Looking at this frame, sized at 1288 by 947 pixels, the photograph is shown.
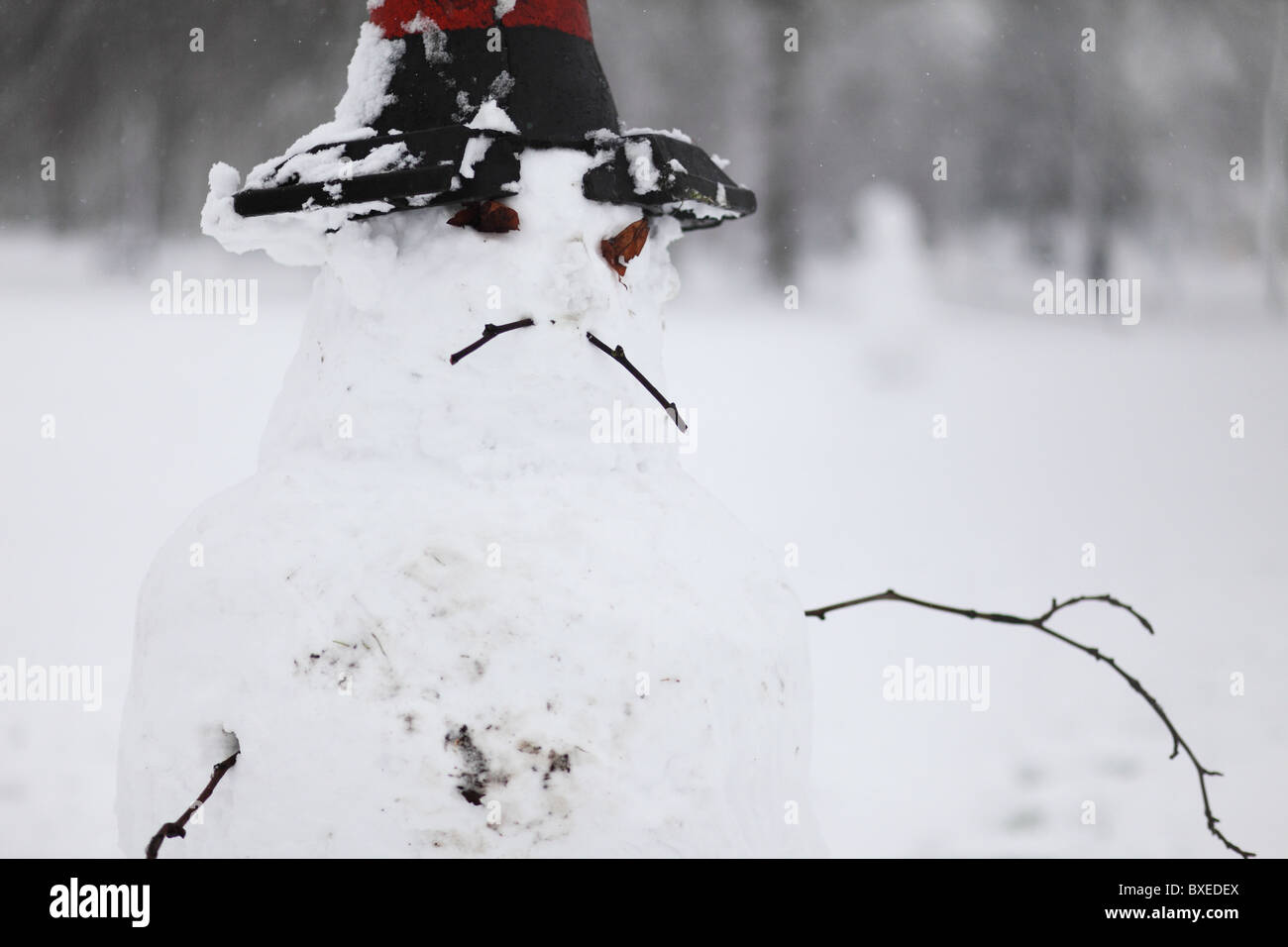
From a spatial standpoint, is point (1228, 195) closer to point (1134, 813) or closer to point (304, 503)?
point (1134, 813)

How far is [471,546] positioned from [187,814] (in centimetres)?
50

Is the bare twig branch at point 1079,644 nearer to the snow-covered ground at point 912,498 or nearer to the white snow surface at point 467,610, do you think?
the white snow surface at point 467,610

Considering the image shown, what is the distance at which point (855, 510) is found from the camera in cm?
571

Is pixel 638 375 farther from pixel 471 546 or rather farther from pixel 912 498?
pixel 912 498

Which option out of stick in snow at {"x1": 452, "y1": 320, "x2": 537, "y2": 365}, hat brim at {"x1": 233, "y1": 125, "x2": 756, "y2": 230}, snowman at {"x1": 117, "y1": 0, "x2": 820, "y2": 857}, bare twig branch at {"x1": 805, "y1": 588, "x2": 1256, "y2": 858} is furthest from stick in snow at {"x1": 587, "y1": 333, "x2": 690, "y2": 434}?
bare twig branch at {"x1": 805, "y1": 588, "x2": 1256, "y2": 858}

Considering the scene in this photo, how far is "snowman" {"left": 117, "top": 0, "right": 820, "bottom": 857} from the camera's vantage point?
127 cm

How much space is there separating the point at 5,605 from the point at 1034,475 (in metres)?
5.59

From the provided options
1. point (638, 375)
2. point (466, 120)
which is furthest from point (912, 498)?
point (466, 120)

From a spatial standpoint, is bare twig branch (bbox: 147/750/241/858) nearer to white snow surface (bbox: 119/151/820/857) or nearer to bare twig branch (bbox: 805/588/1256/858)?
white snow surface (bbox: 119/151/820/857)

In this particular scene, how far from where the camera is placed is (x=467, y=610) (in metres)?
1.29

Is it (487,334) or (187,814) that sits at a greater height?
(487,334)

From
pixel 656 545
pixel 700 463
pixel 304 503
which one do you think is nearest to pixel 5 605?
pixel 700 463

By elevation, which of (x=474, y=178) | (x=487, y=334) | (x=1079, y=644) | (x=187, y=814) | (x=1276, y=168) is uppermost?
(x=1276, y=168)

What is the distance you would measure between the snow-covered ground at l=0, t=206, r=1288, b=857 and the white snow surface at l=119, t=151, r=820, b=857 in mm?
2186
